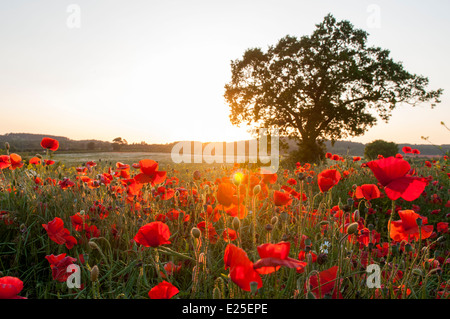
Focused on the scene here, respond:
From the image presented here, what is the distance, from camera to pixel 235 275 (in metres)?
0.91

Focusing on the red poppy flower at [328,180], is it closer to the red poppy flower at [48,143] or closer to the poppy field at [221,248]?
the poppy field at [221,248]

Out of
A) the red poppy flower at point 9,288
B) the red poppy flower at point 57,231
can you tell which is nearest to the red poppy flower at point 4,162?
the red poppy flower at point 57,231

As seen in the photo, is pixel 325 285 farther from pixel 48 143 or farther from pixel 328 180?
pixel 48 143

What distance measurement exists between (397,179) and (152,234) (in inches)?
42.7

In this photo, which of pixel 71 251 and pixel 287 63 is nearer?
pixel 71 251

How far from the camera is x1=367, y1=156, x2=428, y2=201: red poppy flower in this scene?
48.9 inches

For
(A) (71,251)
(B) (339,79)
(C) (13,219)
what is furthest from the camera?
(B) (339,79)

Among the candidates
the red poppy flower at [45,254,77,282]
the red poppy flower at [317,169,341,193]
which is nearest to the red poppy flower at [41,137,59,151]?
the red poppy flower at [45,254,77,282]

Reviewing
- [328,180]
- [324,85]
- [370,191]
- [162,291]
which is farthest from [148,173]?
[324,85]

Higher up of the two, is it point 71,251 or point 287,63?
point 287,63

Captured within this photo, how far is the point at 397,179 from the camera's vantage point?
128cm

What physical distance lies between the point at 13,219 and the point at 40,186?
896 millimetres
